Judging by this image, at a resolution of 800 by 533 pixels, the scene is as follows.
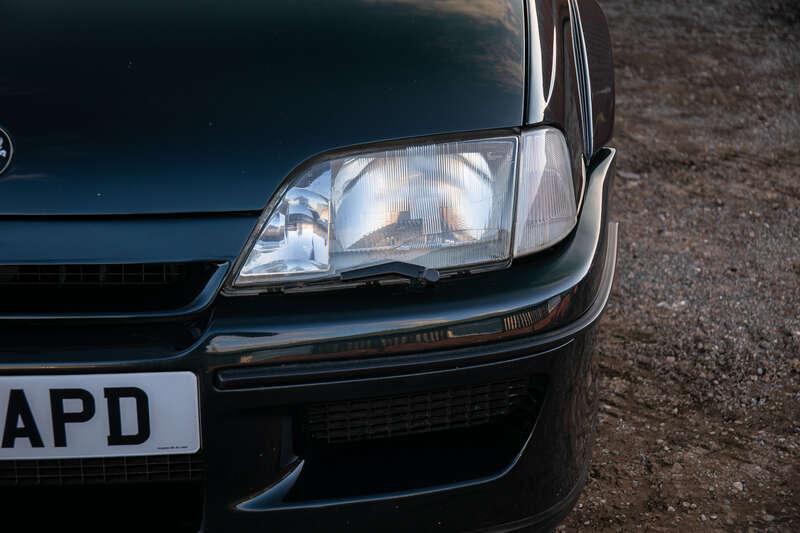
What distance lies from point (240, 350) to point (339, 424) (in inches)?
7.1

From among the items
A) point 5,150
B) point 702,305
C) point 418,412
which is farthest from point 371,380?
point 702,305

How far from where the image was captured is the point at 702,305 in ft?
9.77

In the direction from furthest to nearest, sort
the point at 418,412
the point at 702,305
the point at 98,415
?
1. the point at 702,305
2. the point at 418,412
3. the point at 98,415

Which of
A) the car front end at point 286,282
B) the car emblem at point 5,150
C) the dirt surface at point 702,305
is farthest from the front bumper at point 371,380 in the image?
the dirt surface at point 702,305

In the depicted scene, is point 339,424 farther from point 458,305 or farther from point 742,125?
point 742,125

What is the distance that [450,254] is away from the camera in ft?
4.53

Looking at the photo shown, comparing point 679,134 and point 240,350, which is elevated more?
point 240,350

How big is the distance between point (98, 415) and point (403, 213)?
1.59 feet

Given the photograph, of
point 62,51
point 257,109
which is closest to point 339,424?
point 257,109

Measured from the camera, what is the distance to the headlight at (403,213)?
52.9 inches

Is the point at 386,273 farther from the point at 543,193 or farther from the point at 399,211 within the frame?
the point at 543,193

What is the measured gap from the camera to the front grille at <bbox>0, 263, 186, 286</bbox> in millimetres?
1303

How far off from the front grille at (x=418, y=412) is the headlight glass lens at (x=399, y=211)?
180 millimetres

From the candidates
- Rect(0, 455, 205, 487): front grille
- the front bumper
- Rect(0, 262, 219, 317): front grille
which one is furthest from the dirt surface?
Rect(0, 262, 219, 317): front grille
